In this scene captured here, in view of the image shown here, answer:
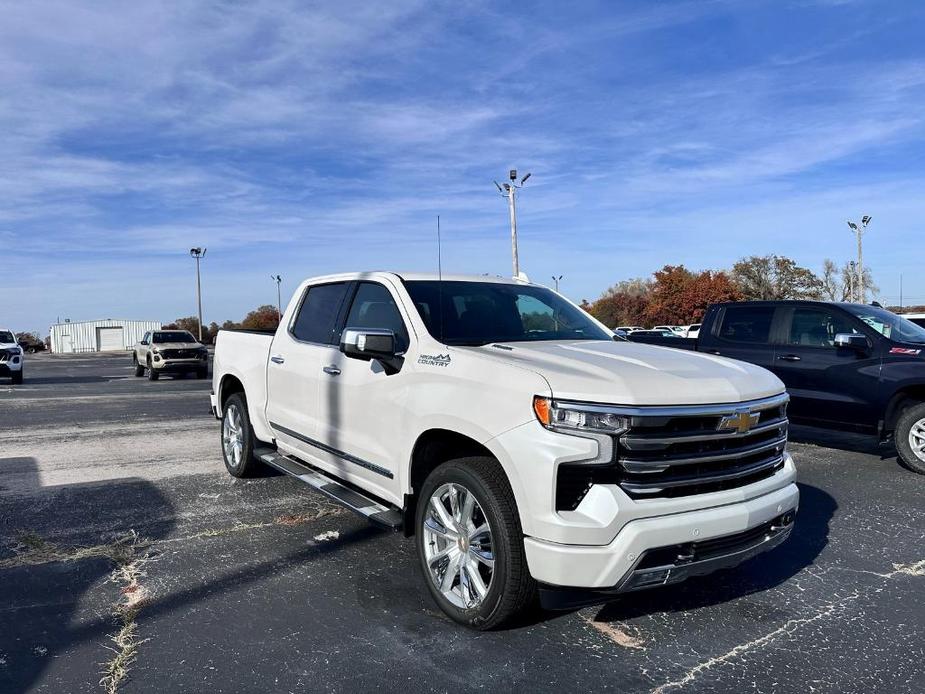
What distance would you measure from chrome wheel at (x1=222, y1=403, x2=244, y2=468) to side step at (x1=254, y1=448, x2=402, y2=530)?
1.74ft

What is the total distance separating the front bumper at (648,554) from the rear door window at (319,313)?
2661 millimetres

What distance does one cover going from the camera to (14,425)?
35.3 ft

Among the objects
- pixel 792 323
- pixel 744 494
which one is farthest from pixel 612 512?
pixel 792 323

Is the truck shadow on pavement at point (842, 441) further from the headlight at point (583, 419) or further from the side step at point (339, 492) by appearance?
the headlight at point (583, 419)

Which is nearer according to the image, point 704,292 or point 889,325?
point 889,325

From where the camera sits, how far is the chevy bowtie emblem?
3406 millimetres

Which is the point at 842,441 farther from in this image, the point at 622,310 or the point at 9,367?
the point at 622,310

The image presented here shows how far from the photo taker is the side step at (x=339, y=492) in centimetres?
415

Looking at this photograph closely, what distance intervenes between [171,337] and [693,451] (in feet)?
76.4

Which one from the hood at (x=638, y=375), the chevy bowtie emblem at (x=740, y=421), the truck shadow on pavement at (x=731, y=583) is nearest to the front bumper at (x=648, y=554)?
the chevy bowtie emblem at (x=740, y=421)

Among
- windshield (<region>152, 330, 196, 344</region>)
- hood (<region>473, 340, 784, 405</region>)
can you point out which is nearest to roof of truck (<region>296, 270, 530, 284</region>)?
hood (<region>473, 340, 784, 405</region>)

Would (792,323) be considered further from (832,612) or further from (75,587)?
Result: (75,587)

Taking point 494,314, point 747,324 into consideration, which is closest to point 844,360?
point 747,324

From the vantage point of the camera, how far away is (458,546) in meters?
3.62
